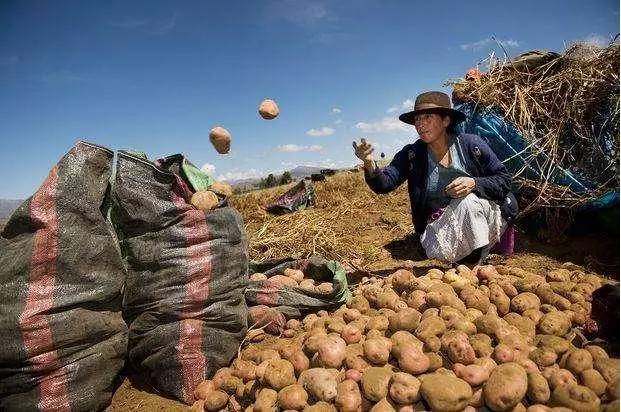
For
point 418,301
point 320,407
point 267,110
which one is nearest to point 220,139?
point 267,110

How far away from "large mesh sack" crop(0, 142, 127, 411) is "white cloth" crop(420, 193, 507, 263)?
228 centimetres

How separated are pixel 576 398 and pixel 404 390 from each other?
0.58 metres

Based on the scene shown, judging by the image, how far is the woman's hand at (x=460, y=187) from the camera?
2.91 metres

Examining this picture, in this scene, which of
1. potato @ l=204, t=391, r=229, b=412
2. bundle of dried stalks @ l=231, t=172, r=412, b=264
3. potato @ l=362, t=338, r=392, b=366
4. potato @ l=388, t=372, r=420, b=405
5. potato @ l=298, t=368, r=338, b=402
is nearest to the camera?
potato @ l=388, t=372, r=420, b=405

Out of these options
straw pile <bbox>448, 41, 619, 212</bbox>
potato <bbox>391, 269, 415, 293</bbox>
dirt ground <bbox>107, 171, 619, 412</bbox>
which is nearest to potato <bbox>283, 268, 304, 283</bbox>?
dirt ground <bbox>107, 171, 619, 412</bbox>

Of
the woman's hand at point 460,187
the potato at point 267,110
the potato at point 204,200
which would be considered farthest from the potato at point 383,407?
the potato at point 267,110

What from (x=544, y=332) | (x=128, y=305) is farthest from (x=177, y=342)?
(x=544, y=332)

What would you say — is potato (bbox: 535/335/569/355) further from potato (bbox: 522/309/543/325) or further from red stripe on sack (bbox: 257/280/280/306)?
red stripe on sack (bbox: 257/280/280/306)

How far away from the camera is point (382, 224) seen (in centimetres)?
529

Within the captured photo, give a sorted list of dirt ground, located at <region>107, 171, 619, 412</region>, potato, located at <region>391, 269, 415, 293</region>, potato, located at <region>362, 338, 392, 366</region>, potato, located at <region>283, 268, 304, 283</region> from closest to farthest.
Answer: potato, located at <region>362, 338, 392, 366</region> < dirt ground, located at <region>107, 171, 619, 412</region> < potato, located at <region>391, 269, 415, 293</region> < potato, located at <region>283, 268, 304, 283</region>

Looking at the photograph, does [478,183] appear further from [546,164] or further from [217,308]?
[217,308]

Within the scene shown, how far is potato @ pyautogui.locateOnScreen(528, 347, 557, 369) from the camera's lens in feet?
5.38

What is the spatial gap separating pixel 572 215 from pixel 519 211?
1.29 ft

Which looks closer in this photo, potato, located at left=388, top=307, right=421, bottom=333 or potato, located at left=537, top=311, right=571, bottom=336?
potato, located at left=537, top=311, right=571, bottom=336
